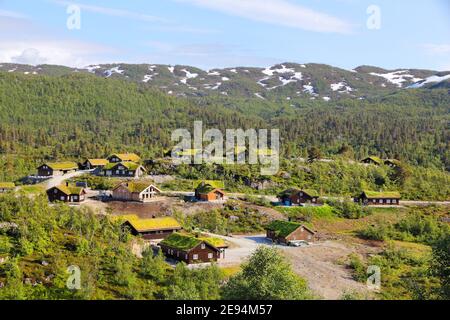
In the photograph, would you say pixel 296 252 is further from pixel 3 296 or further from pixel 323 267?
pixel 3 296

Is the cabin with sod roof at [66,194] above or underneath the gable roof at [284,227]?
above

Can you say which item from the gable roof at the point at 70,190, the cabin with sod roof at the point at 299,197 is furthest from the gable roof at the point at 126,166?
the cabin with sod roof at the point at 299,197

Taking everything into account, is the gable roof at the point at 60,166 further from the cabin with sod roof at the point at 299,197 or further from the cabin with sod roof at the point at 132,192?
the cabin with sod roof at the point at 299,197

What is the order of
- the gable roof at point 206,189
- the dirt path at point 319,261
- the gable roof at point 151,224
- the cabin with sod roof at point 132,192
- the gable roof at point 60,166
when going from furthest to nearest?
1. the gable roof at point 60,166
2. the gable roof at point 206,189
3. the cabin with sod roof at point 132,192
4. the gable roof at point 151,224
5. the dirt path at point 319,261

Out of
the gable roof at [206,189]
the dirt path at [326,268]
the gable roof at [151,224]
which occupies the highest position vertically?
the gable roof at [206,189]

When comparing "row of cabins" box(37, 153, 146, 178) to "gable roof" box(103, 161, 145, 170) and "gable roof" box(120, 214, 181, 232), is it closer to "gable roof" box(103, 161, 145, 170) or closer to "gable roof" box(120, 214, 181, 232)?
"gable roof" box(103, 161, 145, 170)

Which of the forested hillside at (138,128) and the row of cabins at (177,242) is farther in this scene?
the forested hillside at (138,128)

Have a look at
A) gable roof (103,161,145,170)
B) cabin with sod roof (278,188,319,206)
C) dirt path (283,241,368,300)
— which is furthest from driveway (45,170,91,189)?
dirt path (283,241,368,300)
